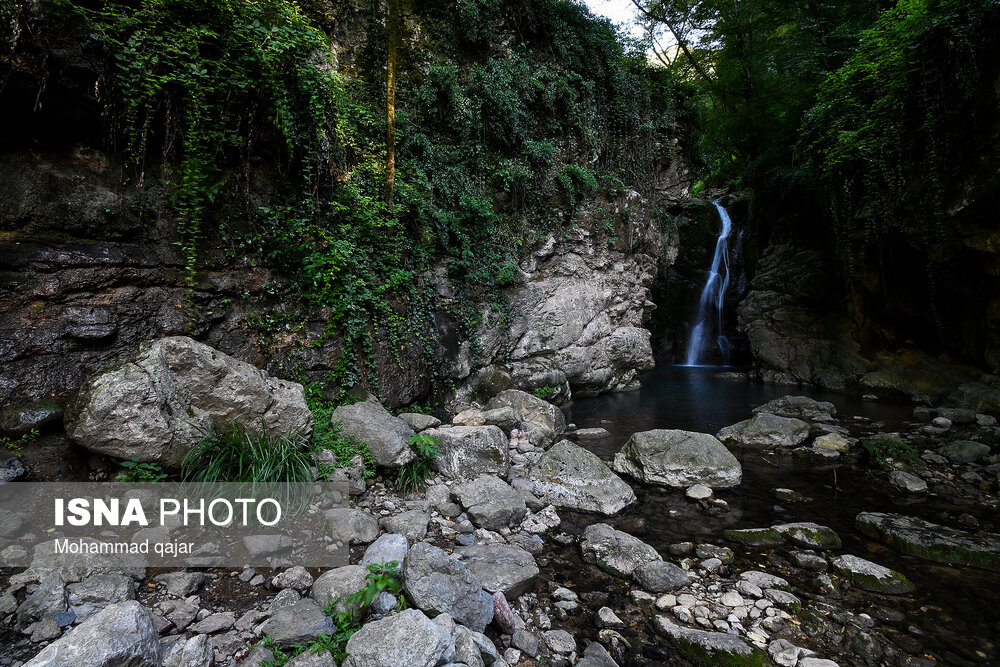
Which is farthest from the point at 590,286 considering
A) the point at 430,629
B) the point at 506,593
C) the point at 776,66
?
the point at 776,66

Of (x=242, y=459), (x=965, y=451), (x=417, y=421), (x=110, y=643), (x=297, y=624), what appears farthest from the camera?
(x=965, y=451)

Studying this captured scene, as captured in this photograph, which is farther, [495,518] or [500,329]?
[500,329]

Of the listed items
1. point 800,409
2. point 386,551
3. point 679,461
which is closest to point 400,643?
point 386,551

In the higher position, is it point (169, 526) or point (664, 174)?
point (664, 174)

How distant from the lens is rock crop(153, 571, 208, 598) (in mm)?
2508

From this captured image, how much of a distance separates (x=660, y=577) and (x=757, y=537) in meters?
1.51

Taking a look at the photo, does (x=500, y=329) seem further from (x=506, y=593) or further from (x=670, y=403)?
(x=506, y=593)

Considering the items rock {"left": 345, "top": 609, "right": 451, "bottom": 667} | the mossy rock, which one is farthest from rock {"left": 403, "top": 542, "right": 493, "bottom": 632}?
the mossy rock

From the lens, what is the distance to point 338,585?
8.45ft

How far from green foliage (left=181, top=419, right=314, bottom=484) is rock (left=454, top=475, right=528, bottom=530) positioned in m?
1.64

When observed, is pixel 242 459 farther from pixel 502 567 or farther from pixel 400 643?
pixel 502 567

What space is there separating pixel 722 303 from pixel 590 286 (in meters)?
9.46

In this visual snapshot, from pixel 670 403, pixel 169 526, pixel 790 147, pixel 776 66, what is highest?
pixel 776 66

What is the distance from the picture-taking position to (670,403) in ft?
33.9
